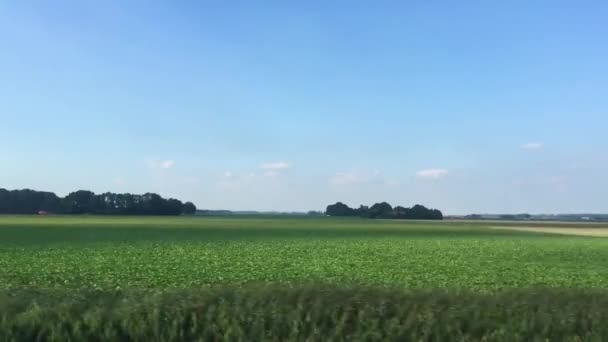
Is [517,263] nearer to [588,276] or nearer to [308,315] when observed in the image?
[588,276]

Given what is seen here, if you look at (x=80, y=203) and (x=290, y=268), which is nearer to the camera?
(x=290, y=268)

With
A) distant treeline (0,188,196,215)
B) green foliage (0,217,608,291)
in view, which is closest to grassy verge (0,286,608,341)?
green foliage (0,217,608,291)

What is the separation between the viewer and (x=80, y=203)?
174 meters

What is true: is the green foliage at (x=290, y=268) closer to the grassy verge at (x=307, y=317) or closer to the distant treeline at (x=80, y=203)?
the grassy verge at (x=307, y=317)

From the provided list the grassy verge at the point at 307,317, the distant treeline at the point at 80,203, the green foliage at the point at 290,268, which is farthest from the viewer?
the distant treeline at the point at 80,203

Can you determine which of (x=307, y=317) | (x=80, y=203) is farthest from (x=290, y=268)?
(x=80, y=203)

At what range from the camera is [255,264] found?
30.3m

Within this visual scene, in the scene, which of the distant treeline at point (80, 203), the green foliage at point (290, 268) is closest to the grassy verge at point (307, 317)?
the green foliage at point (290, 268)

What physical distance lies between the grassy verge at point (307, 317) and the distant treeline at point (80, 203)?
547 ft

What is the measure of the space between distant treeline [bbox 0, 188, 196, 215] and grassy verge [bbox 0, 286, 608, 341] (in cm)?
16672

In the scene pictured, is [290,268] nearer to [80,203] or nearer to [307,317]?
[307,317]

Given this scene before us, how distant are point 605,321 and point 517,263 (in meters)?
24.6

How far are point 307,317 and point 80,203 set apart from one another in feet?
575

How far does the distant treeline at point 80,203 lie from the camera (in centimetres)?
17300
